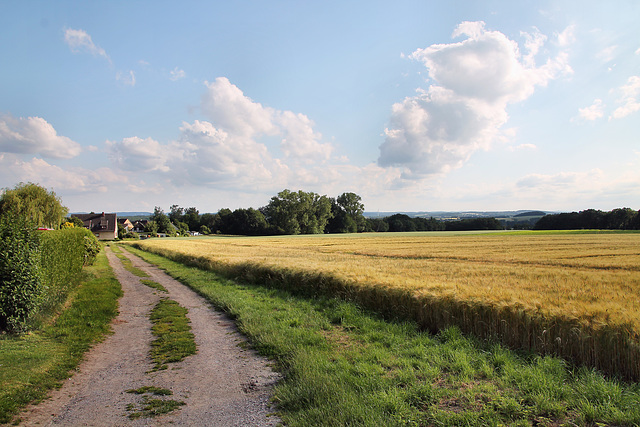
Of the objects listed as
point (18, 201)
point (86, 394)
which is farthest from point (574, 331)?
point (18, 201)

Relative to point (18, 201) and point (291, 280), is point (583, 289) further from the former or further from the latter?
point (18, 201)

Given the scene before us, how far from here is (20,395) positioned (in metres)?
4.70

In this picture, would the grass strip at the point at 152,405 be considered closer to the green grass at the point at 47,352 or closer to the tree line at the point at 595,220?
the green grass at the point at 47,352

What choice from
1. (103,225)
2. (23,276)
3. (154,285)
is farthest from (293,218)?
(23,276)

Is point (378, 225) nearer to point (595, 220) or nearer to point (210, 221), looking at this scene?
point (595, 220)

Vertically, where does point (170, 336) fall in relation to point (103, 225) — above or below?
below

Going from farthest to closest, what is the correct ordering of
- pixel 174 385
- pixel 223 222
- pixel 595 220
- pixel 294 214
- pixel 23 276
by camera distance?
pixel 223 222 → pixel 294 214 → pixel 595 220 → pixel 23 276 → pixel 174 385

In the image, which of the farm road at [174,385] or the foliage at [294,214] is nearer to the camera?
the farm road at [174,385]

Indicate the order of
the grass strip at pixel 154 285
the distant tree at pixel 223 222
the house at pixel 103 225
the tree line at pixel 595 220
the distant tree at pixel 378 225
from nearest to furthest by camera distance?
the grass strip at pixel 154 285 → the tree line at pixel 595 220 → the house at pixel 103 225 → the distant tree at pixel 378 225 → the distant tree at pixel 223 222

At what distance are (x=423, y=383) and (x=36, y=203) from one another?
2319 inches

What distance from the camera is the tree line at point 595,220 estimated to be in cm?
6781

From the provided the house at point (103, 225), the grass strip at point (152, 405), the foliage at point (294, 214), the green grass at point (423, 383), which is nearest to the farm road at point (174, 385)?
the grass strip at point (152, 405)

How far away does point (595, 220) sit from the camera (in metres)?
75.9

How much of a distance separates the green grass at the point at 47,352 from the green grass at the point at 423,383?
354 centimetres
